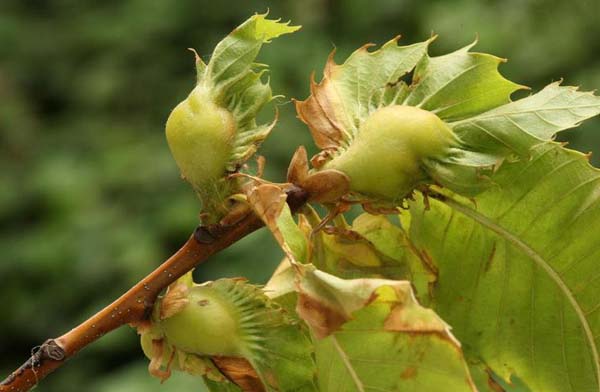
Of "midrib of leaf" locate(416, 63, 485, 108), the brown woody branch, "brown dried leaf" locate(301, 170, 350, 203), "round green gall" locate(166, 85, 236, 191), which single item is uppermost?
"round green gall" locate(166, 85, 236, 191)

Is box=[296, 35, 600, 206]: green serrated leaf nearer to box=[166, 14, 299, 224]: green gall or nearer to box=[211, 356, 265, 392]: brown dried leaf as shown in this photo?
box=[166, 14, 299, 224]: green gall

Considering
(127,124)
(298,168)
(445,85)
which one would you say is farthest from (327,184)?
(127,124)

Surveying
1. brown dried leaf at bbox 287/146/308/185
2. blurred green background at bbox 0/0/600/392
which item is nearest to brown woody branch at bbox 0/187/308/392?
brown dried leaf at bbox 287/146/308/185

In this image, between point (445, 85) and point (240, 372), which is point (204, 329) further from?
point (445, 85)

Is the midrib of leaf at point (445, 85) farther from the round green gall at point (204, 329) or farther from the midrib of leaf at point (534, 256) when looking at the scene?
the round green gall at point (204, 329)

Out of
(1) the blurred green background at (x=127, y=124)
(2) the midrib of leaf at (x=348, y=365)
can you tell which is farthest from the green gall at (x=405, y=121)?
(1) the blurred green background at (x=127, y=124)

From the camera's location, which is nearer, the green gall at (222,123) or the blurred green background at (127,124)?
the green gall at (222,123)
